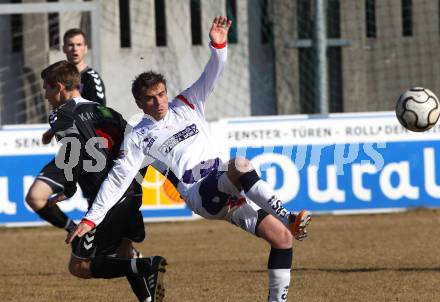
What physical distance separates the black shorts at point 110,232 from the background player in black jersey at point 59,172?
2.88ft

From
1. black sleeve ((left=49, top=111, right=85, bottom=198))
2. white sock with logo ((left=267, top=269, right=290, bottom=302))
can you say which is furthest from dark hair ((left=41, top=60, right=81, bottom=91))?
white sock with logo ((left=267, top=269, right=290, bottom=302))

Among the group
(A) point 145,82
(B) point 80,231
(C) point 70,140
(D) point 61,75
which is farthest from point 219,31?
(B) point 80,231

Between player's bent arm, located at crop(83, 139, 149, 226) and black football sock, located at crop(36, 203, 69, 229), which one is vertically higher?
player's bent arm, located at crop(83, 139, 149, 226)

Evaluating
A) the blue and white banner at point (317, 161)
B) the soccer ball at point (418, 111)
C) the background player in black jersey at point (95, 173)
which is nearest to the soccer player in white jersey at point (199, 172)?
the background player in black jersey at point (95, 173)

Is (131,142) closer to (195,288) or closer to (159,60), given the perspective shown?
(195,288)

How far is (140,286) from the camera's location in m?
7.52

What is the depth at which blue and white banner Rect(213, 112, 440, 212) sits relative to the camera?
1452 cm

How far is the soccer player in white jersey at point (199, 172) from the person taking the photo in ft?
22.4

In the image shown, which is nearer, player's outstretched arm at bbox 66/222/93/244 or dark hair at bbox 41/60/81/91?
player's outstretched arm at bbox 66/222/93/244

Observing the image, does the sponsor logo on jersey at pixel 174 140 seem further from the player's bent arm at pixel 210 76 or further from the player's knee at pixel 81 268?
the player's knee at pixel 81 268

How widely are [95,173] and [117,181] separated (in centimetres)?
40

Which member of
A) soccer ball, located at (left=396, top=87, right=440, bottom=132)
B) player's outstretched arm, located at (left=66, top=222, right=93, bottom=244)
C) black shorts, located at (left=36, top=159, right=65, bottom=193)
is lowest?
player's outstretched arm, located at (left=66, top=222, right=93, bottom=244)

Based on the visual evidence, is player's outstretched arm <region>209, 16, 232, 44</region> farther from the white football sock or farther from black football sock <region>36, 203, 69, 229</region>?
black football sock <region>36, 203, 69, 229</region>

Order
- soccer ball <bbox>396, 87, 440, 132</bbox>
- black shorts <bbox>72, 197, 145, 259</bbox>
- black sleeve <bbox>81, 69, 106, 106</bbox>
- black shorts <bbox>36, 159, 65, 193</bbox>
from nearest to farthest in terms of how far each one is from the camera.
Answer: black shorts <bbox>72, 197, 145, 259</bbox> → black shorts <bbox>36, 159, 65, 193</bbox> → soccer ball <bbox>396, 87, 440, 132</bbox> → black sleeve <bbox>81, 69, 106, 106</bbox>
